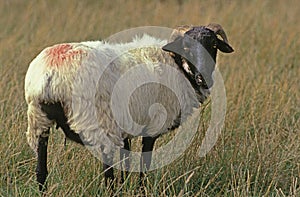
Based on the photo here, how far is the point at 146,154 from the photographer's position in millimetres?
4602

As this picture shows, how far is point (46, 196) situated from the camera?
399 cm

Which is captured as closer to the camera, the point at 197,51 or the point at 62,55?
the point at 62,55

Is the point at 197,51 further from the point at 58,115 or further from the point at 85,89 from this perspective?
the point at 58,115

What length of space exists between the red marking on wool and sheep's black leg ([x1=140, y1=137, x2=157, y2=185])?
0.96 meters

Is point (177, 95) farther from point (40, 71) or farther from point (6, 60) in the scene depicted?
point (6, 60)

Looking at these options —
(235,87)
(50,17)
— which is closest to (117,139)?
(235,87)

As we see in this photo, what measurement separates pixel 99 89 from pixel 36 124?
1.69 ft

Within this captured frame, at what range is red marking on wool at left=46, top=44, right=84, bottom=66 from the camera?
390 centimetres

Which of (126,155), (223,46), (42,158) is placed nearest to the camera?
(42,158)

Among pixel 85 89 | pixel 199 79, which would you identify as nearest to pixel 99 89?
pixel 85 89

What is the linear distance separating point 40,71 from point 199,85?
1.34m

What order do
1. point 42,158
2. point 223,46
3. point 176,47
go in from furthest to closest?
point 223,46 < point 176,47 < point 42,158

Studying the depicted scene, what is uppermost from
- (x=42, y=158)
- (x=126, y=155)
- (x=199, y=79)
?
(x=199, y=79)

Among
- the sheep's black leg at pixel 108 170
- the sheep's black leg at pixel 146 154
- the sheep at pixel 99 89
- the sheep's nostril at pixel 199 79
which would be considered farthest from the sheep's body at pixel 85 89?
the sheep's nostril at pixel 199 79
